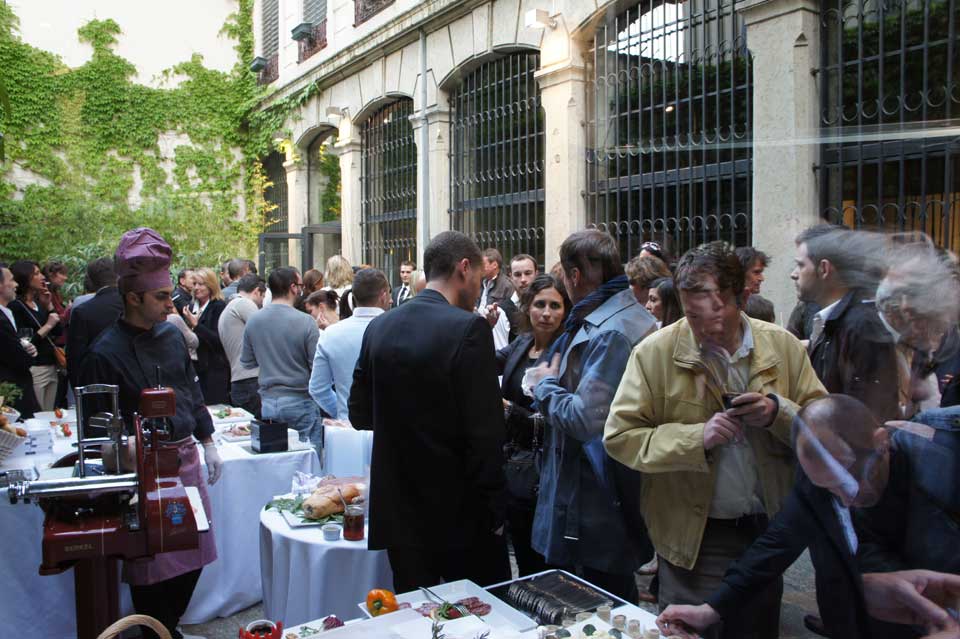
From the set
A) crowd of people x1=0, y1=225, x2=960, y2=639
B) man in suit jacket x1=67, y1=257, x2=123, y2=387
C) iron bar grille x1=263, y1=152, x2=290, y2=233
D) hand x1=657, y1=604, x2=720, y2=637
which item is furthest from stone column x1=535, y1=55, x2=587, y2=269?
iron bar grille x1=263, y1=152, x2=290, y2=233

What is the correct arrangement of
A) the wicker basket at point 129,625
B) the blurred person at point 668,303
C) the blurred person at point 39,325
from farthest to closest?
the blurred person at point 39,325 → the blurred person at point 668,303 → the wicker basket at point 129,625

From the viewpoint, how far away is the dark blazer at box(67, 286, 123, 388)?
5629 mm

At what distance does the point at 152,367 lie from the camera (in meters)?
3.67

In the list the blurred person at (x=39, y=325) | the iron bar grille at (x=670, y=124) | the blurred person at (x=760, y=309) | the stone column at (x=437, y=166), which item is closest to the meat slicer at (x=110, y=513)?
the blurred person at (x=760, y=309)

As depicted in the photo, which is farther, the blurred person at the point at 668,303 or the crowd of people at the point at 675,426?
the blurred person at the point at 668,303

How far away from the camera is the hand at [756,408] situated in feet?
7.00

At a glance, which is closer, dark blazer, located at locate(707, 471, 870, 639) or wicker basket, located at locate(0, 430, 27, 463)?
dark blazer, located at locate(707, 471, 870, 639)

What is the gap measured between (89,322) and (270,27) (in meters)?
14.6

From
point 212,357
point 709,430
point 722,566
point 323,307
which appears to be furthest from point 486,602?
point 212,357

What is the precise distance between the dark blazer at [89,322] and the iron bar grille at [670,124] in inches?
194

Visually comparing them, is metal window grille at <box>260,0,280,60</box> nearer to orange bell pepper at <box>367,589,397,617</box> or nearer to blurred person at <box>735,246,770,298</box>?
blurred person at <box>735,246,770,298</box>

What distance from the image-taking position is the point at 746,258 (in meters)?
2.95

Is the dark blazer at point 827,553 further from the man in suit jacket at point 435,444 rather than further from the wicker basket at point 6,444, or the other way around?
the wicker basket at point 6,444

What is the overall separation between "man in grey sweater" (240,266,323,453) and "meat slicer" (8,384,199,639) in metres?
3.07
